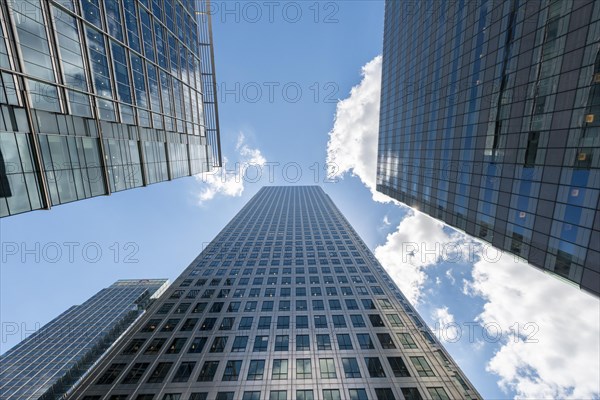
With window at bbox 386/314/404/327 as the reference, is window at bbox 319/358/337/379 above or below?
above

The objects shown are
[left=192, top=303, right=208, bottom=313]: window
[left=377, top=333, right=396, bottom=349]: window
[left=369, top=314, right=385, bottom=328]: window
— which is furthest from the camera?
[left=192, top=303, right=208, bottom=313]: window

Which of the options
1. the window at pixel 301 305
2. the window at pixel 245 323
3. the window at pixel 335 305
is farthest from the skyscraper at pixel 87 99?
the window at pixel 335 305

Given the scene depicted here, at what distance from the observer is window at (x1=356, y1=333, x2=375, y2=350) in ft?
105

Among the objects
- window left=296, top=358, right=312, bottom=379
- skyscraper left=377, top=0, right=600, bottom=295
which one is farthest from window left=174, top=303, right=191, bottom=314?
skyscraper left=377, top=0, right=600, bottom=295

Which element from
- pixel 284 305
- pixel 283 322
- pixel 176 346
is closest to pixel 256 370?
pixel 283 322

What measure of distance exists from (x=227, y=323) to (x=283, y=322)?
8.37 metres

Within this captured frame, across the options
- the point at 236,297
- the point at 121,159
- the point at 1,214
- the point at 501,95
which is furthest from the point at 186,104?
the point at 501,95

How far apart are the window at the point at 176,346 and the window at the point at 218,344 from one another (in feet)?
14.2

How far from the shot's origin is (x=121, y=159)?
74.1 ft

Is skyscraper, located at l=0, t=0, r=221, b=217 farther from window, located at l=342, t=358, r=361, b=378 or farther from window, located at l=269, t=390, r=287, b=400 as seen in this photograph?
window, located at l=342, t=358, r=361, b=378

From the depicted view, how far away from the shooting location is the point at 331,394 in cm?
2605

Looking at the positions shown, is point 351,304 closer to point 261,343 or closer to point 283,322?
point 283,322

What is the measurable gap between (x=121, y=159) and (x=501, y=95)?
38.4 metres

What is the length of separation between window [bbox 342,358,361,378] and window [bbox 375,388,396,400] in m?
2.43
